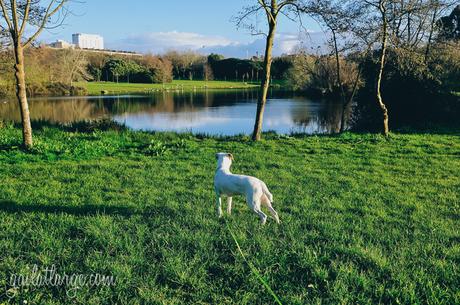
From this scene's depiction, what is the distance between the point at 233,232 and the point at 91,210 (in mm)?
2772

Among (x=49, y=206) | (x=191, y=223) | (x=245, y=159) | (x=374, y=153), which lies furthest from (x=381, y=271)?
(x=374, y=153)

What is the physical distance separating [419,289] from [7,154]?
11.8m

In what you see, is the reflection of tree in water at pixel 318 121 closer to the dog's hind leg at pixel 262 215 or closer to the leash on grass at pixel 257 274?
the dog's hind leg at pixel 262 215

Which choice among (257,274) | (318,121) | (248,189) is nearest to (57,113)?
(318,121)

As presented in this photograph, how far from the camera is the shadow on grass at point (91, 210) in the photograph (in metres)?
6.14

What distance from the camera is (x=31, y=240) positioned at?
501 centimetres

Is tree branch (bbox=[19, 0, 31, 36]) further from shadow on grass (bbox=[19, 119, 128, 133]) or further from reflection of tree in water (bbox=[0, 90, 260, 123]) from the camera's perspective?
reflection of tree in water (bbox=[0, 90, 260, 123])

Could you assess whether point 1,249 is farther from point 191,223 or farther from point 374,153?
point 374,153

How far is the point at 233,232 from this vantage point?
17.5 ft

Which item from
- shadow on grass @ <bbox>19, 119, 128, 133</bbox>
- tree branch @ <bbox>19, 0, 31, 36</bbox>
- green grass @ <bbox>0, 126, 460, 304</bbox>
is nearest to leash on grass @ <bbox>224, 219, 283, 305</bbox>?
green grass @ <bbox>0, 126, 460, 304</bbox>

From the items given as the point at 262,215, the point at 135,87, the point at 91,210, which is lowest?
the point at 91,210

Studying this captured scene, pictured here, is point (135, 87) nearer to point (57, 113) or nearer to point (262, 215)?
point (57, 113)

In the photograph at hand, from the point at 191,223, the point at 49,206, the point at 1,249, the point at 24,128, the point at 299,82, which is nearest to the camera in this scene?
the point at 1,249

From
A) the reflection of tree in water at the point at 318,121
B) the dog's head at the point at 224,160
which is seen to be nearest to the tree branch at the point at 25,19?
the dog's head at the point at 224,160
